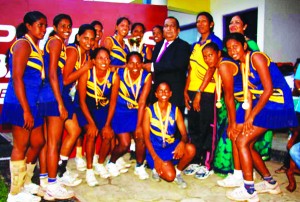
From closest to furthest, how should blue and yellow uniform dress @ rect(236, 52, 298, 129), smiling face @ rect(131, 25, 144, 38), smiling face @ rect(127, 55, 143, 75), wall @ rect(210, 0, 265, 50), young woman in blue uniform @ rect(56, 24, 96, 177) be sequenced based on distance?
blue and yellow uniform dress @ rect(236, 52, 298, 129)
young woman in blue uniform @ rect(56, 24, 96, 177)
smiling face @ rect(127, 55, 143, 75)
smiling face @ rect(131, 25, 144, 38)
wall @ rect(210, 0, 265, 50)

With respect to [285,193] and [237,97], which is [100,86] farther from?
[285,193]

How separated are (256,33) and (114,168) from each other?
17.6ft

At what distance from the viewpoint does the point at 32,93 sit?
10.6ft

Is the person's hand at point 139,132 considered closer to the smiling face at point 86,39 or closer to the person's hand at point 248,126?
the smiling face at point 86,39

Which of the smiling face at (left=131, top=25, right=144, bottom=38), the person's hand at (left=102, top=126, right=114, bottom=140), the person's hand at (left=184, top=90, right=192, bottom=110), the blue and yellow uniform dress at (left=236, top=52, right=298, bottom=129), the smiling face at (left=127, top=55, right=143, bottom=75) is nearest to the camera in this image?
the blue and yellow uniform dress at (left=236, top=52, right=298, bottom=129)

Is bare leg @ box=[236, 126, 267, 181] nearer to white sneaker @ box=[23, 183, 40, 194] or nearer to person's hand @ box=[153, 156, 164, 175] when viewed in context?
person's hand @ box=[153, 156, 164, 175]

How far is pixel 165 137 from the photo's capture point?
13.3ft

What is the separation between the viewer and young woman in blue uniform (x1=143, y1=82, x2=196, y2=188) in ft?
13.1

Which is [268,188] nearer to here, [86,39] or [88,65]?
[88,65]

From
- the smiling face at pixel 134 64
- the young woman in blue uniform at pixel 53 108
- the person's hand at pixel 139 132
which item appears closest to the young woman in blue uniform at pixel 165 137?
the person's hand at pixel 139 132

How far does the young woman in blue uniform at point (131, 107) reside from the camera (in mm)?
4227

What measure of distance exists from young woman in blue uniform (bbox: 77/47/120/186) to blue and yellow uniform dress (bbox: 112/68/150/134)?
0.16 meters

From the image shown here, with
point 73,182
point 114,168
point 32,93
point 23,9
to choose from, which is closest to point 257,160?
point 114,168

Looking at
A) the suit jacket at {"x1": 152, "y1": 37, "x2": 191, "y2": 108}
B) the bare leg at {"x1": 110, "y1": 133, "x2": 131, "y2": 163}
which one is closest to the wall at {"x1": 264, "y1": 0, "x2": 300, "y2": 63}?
the suit jacket at {"x1": 152, "y1": 37, "x2": 191, "y2": 108}
